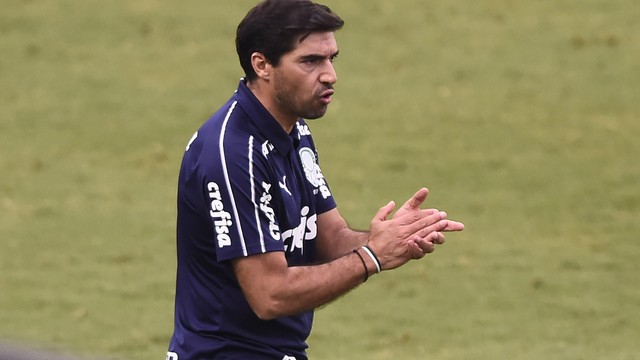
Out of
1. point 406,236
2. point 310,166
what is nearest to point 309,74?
point 310,166

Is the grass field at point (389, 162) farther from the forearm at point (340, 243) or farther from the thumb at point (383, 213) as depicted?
the thumb at point (383, 213)

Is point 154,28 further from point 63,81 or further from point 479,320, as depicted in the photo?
point 479,320

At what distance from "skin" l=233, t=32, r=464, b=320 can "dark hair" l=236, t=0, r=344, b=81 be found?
0.11 feet

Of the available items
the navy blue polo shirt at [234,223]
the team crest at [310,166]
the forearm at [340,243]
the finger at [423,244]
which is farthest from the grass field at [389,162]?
the finger at [423,244]

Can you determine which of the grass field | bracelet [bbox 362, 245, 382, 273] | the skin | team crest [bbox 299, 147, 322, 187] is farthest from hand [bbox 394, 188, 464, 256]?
the grass field

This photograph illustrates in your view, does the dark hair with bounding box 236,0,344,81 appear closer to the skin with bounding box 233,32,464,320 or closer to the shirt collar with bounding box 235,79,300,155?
the skin with bounding box 233,32,464,320

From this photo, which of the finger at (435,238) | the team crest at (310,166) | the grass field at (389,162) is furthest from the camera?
the grass field at (389,162)

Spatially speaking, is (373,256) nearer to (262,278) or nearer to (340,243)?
(262,278)

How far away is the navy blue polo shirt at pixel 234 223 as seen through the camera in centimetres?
521

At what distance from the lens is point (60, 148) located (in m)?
15.6

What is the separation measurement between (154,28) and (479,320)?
28.0 ft

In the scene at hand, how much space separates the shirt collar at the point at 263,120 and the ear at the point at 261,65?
0.33 feet

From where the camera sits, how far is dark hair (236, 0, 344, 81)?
5.36m

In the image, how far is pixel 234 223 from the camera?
520 centimetres
